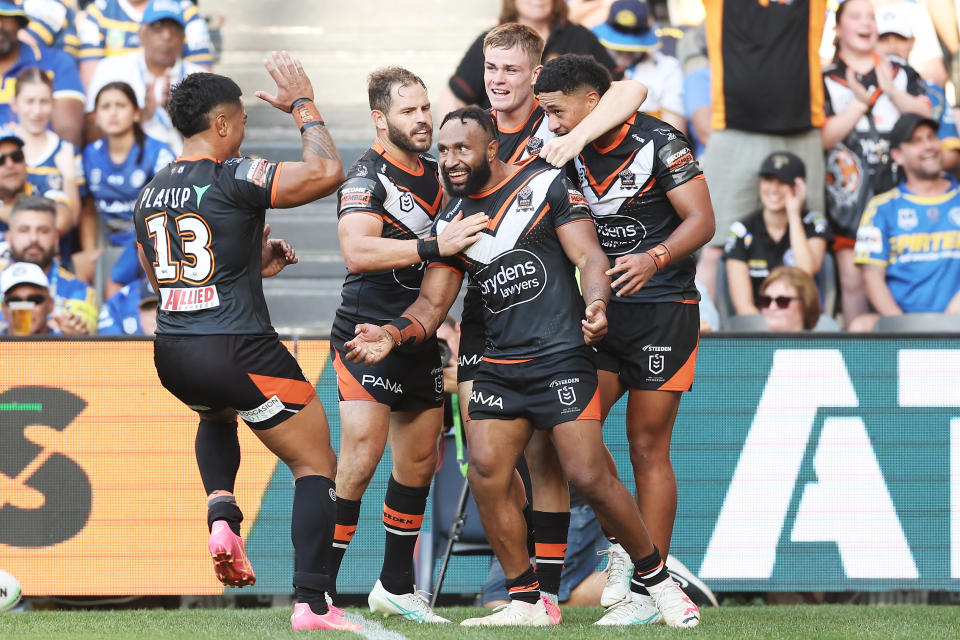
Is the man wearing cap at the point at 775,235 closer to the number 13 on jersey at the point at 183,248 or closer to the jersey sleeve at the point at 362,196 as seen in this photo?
the jersey sleeve at the point at 362,196

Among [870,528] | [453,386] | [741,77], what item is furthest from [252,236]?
[741,77]

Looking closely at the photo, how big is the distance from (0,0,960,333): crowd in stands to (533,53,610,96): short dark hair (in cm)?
273

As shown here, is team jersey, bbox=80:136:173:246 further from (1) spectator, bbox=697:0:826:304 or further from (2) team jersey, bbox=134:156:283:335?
(2) team jersey, bbox=134:156:283:335

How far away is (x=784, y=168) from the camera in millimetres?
9172

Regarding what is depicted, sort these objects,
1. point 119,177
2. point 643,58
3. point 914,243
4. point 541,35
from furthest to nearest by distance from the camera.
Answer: point 643,58 < point 119,177 < point 914,243 < point 541,35

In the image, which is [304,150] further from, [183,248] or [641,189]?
[641,189]

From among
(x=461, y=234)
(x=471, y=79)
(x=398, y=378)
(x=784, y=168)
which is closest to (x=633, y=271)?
(x=461, y=234)

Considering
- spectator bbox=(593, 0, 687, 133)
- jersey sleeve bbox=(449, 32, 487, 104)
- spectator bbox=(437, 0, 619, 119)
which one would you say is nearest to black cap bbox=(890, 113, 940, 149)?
spectator bbox=(593, 0, 687, 133)

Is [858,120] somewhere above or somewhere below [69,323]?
above

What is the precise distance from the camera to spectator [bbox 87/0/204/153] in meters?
10.2

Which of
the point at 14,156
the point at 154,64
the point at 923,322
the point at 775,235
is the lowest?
the point at 923,322

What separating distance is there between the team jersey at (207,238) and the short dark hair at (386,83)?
851 millimetres

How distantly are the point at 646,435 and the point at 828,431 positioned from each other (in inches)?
73.8

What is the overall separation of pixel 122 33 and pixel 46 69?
690 millimetres
